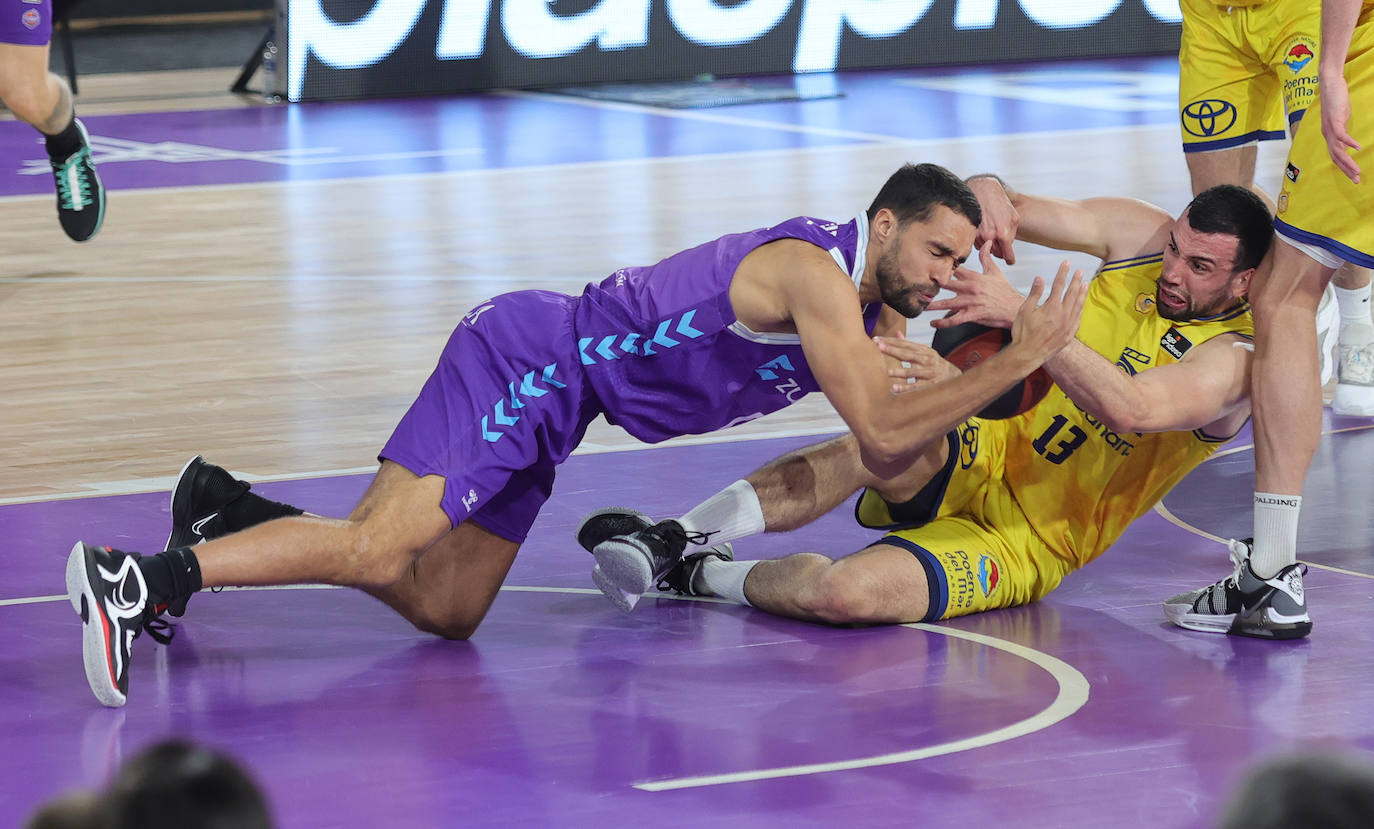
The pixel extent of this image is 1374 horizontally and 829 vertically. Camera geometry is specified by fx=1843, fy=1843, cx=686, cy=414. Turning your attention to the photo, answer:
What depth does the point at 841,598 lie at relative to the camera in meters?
4.02

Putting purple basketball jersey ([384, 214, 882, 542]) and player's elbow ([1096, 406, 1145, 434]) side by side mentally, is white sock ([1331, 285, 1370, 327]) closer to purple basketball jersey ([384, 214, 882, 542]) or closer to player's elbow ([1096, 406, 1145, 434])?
player's elbow ([1096, 406, 1145, 434])

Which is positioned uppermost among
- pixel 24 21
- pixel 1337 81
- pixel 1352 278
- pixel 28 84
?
pixel 1337 81

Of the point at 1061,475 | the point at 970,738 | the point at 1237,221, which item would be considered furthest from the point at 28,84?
the point at 970,738

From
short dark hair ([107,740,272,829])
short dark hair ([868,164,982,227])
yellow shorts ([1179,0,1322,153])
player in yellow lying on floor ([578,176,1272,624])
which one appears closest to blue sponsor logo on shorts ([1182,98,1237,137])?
yellow shorts ([1179,0,1322,153])

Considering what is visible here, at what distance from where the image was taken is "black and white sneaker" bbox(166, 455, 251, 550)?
4312 millimetres

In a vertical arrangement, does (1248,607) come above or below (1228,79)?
below

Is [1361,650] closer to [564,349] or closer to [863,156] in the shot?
[564,349]

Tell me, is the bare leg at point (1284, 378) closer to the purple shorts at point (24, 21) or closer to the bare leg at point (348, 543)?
the bare leg at point (348, 543)

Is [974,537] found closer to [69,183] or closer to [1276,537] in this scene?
[1276,537]

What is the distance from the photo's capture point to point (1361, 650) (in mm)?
3877

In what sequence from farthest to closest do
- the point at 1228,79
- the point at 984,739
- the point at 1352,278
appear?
the point at 1352,278
the point at 1228,79
the point at 984,739

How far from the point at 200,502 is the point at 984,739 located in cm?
197

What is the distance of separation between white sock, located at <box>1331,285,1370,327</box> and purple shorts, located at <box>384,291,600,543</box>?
9.98ft

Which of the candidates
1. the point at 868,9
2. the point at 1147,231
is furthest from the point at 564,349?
the point at 868,9
